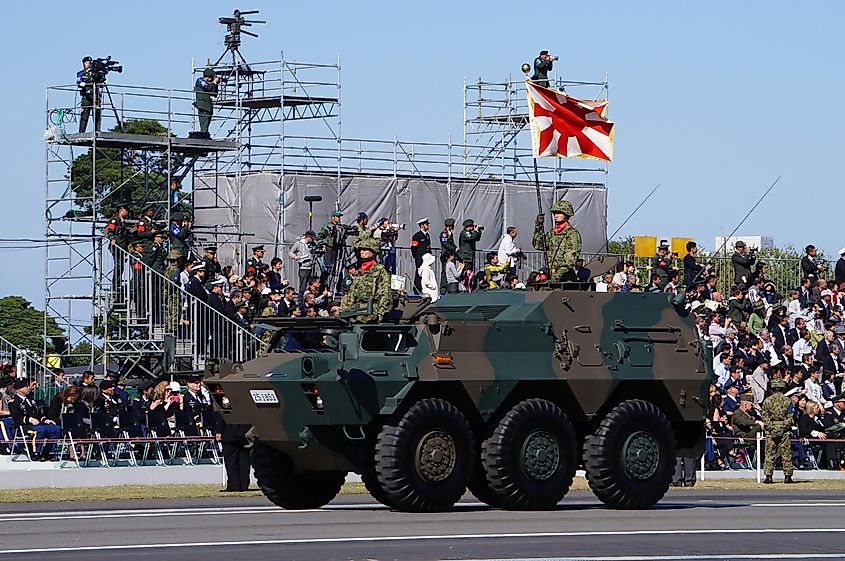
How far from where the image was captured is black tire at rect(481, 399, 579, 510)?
20891 millimetres

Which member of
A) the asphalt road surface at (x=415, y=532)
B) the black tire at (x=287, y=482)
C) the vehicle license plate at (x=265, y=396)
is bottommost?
the asphalt road surface at (x=415, y=532)

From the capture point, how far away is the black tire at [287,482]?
2170 cm

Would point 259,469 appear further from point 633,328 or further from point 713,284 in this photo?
point 713,284

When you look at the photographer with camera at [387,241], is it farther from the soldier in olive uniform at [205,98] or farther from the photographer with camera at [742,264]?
the photographer with camera at [742,264]

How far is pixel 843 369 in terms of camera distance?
132 ft

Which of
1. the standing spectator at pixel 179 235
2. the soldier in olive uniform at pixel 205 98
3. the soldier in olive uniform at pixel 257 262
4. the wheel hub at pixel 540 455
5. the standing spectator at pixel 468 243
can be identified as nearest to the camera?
the wheel hub at pixel 540 455

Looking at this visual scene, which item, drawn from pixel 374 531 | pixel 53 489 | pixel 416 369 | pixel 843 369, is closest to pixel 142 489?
pixel 53 489

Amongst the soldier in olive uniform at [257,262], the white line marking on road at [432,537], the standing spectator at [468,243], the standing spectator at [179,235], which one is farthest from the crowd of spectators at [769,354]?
the white line marking on road at [432,537]

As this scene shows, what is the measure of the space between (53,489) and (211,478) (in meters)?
3.09

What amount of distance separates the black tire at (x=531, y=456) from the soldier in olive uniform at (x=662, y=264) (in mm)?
19583

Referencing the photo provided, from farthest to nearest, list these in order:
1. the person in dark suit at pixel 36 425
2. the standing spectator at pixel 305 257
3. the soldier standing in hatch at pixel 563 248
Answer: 1. the standing spectator at pixel 305 257
2. the person in dark suit at pixel 36 425
3. the soldier standing in hatch at pixel 563 248

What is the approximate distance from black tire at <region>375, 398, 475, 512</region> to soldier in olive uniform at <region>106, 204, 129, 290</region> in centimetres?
1552

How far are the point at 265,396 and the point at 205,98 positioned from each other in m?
21.4

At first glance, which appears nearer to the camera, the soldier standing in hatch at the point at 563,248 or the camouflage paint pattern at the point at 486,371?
the camouflage paint pattern at the point at 486,371
